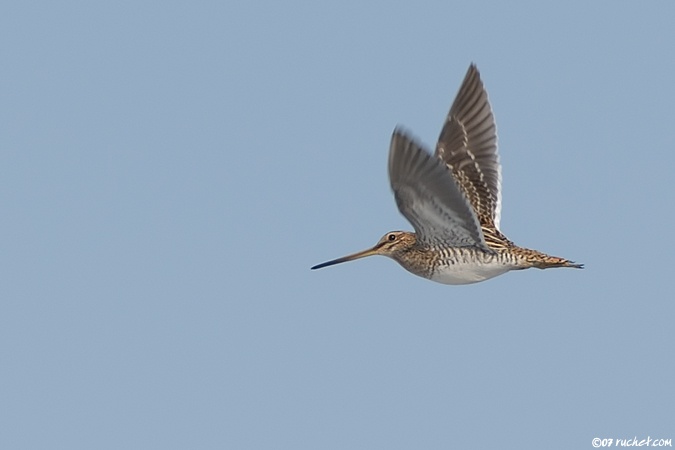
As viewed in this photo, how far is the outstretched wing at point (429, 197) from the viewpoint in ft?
34.0

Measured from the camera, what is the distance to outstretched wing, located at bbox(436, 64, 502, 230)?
1402cm

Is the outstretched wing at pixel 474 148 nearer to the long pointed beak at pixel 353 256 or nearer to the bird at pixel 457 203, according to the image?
the bird at pixel 457 203

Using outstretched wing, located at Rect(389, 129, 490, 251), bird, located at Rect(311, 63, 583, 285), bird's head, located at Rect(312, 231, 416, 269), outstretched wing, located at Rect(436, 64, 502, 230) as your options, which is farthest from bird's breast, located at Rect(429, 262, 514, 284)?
outstretched wing, located at Rect(436, 64, 502, 230)

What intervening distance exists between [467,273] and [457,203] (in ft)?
5.09

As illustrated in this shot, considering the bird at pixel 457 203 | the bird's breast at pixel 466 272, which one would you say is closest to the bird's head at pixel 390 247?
the bird at pixel 457 203

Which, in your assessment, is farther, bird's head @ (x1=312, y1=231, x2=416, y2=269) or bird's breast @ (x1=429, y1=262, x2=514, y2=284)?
bird's head @ (x1=312, y1=231, x2=416, y2=269)

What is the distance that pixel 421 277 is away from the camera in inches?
511

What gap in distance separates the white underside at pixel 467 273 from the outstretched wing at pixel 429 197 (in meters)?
0.27

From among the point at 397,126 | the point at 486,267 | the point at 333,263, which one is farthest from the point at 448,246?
the point at 397,126

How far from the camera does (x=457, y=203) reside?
11242 mm

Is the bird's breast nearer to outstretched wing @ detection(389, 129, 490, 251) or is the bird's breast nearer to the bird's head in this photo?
outstretched wing @ detection(389, 129, 490, 251)

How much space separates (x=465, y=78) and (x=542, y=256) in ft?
10.3

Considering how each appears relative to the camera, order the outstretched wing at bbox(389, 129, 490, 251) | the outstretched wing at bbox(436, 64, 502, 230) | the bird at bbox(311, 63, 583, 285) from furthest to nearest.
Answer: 1. the outstretched wing at bbox(436, 64, 502, 230)
2. the bird at bbox(311, 63, 583, 285)
3. the outstretched wing at bbox(389, 129, 490, 251)

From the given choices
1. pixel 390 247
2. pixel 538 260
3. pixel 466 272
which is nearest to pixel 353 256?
pixel 390 247
